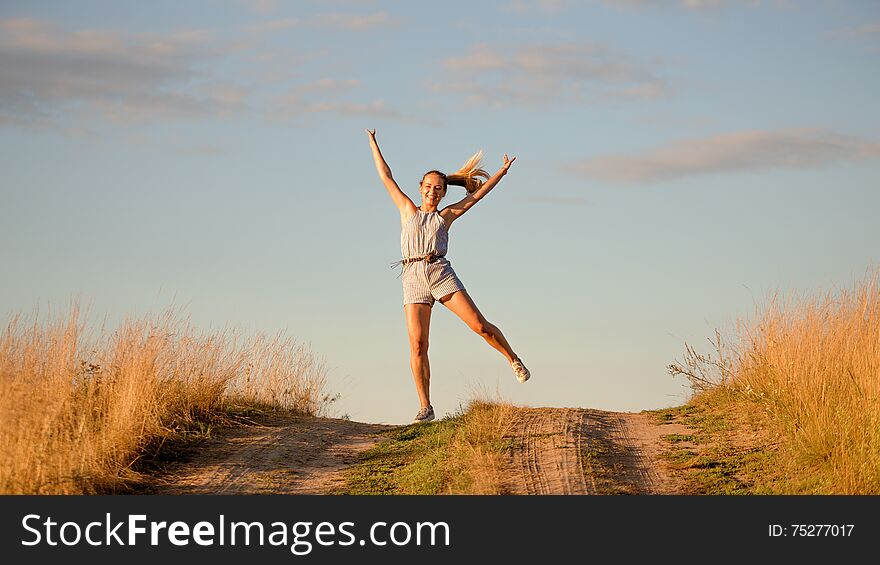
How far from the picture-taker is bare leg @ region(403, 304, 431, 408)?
1242cm

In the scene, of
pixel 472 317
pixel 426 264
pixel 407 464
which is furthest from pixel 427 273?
pixel 407 464

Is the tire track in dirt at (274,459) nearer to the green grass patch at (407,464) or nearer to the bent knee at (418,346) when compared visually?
the green grass patch at (407,464)

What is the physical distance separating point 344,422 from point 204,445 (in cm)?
278

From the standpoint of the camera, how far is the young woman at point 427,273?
40.8 feet

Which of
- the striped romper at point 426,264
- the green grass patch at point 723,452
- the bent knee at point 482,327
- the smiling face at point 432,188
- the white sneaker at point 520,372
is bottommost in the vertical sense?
the green grass patch at point 723,452

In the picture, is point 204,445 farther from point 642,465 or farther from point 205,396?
point 642,465

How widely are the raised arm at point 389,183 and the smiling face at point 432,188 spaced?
21cm

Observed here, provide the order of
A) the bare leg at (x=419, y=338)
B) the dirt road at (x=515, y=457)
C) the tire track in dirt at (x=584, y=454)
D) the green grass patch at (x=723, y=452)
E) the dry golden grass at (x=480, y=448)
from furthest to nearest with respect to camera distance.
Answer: the bare leg at (x=419, y=338)
the green grass patch at (x=723, y=452)
the dirt road at (x=515, y=457)
the tire track in dirt at (x=584, y=454)
the dry golden grass at (x=480, y=448)

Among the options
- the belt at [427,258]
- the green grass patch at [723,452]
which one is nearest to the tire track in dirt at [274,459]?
the belt at [427,258]

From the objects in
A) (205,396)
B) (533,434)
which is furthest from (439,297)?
(205,396)

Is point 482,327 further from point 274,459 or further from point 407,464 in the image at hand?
point 274,459

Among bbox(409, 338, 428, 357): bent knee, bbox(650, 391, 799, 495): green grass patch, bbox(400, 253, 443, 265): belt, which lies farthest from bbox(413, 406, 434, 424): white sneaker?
bbox(650, 391, 799, 495): green grass patch

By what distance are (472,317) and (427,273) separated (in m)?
0.77
